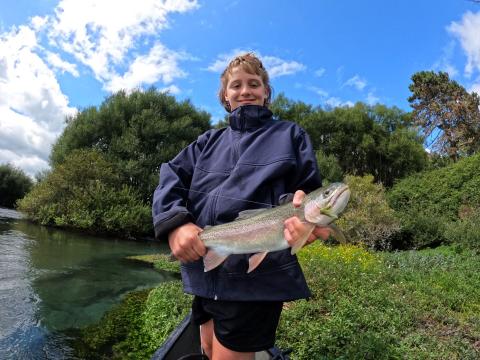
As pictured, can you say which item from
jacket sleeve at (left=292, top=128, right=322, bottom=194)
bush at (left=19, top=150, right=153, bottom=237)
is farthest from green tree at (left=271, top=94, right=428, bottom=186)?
jacket sleeve at (left=292, top=128, right=322, bottom=194)

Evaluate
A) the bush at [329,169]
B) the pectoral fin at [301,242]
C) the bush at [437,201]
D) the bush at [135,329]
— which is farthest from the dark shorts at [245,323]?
the bush at [329,169]

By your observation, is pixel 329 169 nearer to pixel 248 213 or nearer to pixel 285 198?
pixel 285 198

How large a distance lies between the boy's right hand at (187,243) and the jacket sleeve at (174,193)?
5cm

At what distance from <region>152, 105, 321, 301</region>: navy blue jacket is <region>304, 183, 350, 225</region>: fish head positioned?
1.26 feet

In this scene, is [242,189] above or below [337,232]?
above

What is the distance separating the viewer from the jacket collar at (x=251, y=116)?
2453mm

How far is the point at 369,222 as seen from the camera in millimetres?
17266

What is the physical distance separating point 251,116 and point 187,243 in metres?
0.90

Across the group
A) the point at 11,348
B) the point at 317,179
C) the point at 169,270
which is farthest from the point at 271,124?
the point at 169,270

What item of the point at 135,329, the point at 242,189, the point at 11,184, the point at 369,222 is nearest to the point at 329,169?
the point at 369,222

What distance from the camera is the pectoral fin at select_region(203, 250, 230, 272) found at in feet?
6.55

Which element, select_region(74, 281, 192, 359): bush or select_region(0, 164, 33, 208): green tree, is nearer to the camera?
select_region(74, 281, 192, 359): bush

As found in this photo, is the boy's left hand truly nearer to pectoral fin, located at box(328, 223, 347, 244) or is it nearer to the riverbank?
pectoral fin, located at box(328, 223, 347, 244)

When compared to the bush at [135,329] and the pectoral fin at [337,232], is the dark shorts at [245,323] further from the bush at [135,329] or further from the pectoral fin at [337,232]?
Answer: the bush at [135,329]
